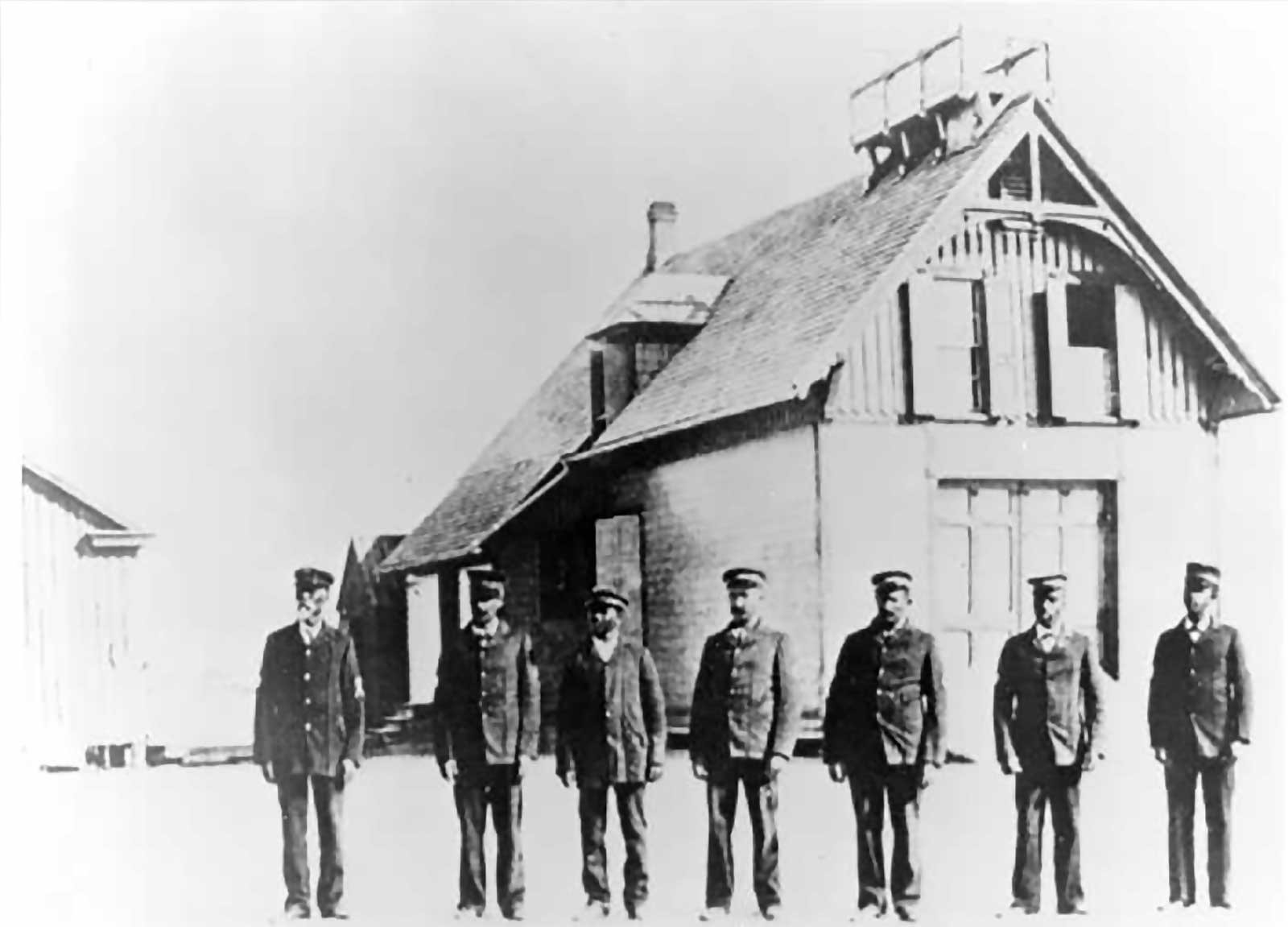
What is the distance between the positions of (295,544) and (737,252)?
4.35 ft

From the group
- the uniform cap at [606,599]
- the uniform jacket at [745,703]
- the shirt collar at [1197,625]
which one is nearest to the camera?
the uniform jacket at [745,703]

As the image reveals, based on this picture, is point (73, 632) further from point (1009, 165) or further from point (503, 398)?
point (1009, 165)

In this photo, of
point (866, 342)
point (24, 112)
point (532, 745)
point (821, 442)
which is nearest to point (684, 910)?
point (532, 745)

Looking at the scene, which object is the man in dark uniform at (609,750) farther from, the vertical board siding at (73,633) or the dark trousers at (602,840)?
the vertical board siding at (73,633)

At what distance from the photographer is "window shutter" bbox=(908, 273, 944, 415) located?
3.90 metres

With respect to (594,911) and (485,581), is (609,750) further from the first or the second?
(485,581)

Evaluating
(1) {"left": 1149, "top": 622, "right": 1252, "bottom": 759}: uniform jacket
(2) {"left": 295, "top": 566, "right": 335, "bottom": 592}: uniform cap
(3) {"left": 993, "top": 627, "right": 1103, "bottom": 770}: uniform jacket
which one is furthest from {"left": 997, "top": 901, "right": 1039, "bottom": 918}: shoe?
(2) {"left": 295, "top": 566, "right": 335, "bottom": 592}: uniform cap

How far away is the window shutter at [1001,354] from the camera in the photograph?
3965 millimetres

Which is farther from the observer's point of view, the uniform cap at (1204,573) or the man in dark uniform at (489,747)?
the uniform cap at (1204,573)

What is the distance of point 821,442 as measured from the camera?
3.85 meters

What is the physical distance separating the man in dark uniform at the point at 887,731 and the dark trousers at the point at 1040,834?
0.25 m

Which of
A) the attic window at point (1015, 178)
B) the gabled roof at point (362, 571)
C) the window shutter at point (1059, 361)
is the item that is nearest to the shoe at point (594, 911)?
the gabled roof at point (362, 571)

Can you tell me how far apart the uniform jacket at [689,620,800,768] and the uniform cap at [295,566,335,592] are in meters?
0.94

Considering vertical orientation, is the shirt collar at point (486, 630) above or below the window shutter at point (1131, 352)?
below
